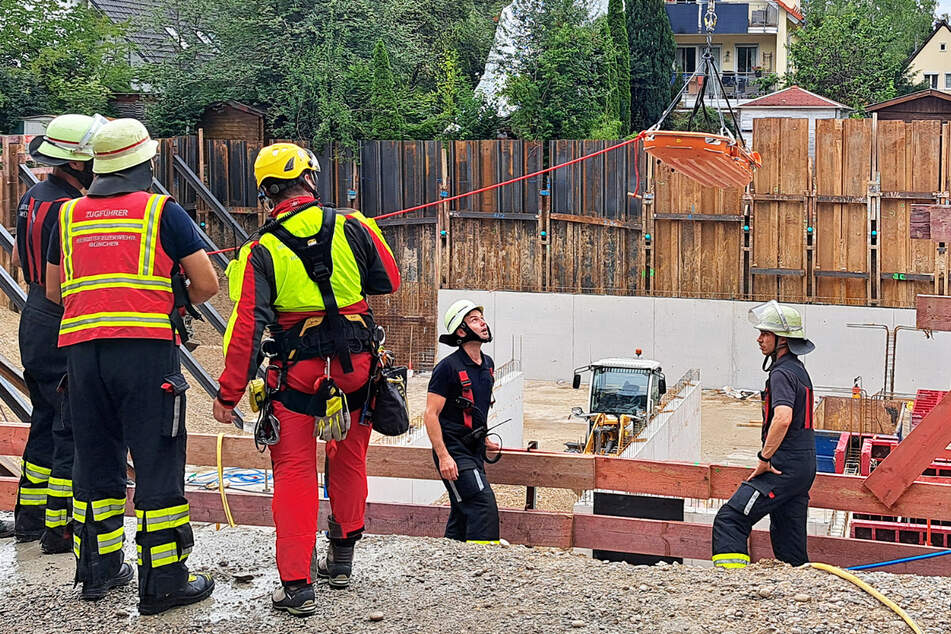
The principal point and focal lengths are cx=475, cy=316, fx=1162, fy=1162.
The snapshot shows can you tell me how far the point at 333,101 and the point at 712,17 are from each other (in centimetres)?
1328

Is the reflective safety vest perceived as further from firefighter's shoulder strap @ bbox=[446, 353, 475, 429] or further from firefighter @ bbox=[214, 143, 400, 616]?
firefighter's shoulder strap @ bbox=[446, 353, 475, 429]

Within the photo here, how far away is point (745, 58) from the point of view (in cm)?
4641

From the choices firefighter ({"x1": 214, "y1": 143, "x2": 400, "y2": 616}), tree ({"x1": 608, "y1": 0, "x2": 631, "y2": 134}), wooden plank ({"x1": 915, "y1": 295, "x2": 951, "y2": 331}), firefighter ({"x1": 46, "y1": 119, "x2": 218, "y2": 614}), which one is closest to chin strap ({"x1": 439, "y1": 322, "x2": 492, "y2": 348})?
firefighter ({"x1": 214, "y1": 143, "x2": 400, "y2": 616})

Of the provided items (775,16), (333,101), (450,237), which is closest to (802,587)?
(450,237)

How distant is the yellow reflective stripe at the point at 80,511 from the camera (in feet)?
15.4

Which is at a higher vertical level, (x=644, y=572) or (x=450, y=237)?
(x=450, y=237)

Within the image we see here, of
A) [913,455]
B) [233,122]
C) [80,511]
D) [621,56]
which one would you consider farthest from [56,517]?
[621,56]

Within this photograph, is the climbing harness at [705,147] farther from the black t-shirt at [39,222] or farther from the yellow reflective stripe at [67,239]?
the yellow reflective stripe at [67,239]

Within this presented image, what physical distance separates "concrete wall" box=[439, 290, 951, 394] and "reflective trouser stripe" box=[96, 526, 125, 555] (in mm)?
15750

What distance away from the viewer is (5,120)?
79.0ft

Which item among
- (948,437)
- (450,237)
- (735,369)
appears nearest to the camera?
(948,437)

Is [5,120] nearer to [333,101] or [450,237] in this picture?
[333,101]

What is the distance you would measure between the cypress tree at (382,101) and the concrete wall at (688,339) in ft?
13.3

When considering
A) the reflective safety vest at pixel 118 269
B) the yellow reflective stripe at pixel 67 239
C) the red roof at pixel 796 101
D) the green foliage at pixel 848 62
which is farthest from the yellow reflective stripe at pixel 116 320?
the green foliage at pixel 848 62
